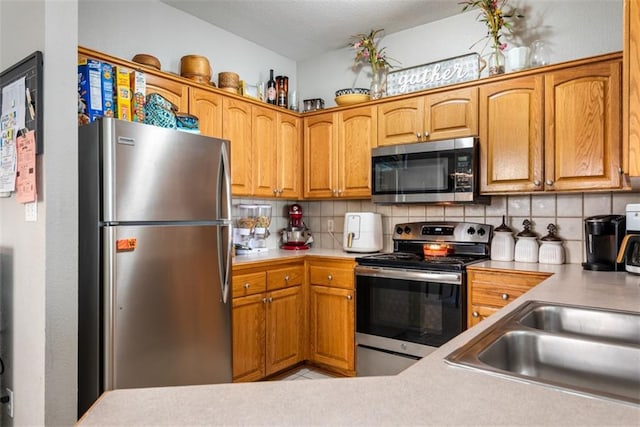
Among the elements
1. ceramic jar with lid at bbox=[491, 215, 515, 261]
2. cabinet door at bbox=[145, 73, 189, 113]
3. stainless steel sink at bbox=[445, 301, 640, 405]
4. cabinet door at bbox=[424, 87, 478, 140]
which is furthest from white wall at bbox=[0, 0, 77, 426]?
ceramic jar with lid at bbox=[491, 215, 515, 261]

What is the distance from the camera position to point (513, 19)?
9.02 feet

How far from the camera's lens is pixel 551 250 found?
2.50m

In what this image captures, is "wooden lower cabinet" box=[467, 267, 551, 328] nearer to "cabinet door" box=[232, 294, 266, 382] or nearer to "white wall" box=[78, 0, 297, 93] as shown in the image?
"cabinet door" box=[232, 294, 266, 382]

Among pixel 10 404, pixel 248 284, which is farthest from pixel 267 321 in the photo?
pixel 10 404

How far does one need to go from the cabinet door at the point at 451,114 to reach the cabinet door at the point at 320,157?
79 cm

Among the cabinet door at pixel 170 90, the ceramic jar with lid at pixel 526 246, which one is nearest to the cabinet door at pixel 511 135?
the ceramic jar with lid at pixel 526 246

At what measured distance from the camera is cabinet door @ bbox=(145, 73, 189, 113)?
2.42 metres

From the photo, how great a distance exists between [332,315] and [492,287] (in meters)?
1.13

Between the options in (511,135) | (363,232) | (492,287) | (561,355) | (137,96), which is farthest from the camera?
(363,232)

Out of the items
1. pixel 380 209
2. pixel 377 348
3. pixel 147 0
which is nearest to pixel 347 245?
pixel 380 209

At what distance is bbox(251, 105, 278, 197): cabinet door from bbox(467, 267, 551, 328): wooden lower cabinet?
1.58 metres

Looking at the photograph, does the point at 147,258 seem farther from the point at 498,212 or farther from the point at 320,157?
the point at 498,212

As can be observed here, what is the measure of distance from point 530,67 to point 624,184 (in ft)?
2.99

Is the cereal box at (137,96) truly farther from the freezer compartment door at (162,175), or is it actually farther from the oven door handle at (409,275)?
the oven door handle at (409,275)
